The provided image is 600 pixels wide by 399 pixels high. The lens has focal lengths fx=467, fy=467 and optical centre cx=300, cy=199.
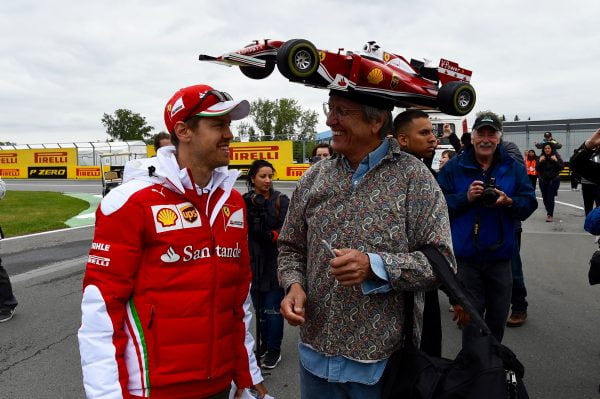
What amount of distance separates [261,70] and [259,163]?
1.38 m

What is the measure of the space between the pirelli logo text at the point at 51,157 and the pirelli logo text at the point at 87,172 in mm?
1582

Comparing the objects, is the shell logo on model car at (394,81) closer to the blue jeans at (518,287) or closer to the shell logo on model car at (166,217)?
the shell logo on model car at (166,217)

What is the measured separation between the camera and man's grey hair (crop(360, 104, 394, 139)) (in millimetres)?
1890

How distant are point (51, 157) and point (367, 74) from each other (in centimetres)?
3788

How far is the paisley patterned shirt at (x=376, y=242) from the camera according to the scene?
5.70 feet

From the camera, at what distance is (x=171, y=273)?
179cm

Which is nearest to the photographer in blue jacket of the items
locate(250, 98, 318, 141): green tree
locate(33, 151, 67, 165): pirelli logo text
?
locate(33, 151, 67, 165): pirelli logo text

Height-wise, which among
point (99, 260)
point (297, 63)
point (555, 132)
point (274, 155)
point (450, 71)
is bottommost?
point (99, 260)

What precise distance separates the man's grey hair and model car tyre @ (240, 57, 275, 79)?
40.7 inches

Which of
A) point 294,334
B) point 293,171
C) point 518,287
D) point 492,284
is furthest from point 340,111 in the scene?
point 293,171

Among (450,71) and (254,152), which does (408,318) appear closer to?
(450,71)

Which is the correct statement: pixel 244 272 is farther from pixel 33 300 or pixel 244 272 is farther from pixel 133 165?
pixel 33 300

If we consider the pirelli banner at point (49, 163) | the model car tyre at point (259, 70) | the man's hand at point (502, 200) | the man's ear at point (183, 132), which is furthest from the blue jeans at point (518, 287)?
the pirelli banner at point (49, 163)

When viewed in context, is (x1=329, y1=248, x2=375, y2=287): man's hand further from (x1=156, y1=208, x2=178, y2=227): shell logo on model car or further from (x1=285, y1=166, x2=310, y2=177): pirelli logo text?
(x1=285, y1=166, x2=310, y2=177): pirelli logo text
